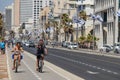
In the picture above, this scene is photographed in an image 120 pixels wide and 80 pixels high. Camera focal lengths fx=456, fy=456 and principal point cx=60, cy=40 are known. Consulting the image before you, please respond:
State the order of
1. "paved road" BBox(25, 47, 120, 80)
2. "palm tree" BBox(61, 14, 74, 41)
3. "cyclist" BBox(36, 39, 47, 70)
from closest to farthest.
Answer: "paved road" BBox(25, 47, 120, 80)
"cyclist" BBox(36, 39, 47, 70)
"palm tree" BBox(61, 14, 74, 41)

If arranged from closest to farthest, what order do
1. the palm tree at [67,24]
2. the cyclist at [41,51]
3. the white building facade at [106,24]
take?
the cyclist at [41,51]
the white building facade at [106,24]
the palm tree at [67,24]

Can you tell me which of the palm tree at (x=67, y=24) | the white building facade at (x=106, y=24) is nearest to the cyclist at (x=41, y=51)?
the white building facade at (x=106, y=24)

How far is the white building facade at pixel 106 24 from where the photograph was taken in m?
96.9

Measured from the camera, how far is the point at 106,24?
106 metres

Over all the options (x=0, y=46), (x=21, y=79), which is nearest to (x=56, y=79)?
(x=21, y=79)

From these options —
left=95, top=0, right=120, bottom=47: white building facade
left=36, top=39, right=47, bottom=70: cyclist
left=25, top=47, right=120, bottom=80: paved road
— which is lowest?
left=25, top=47, right=120, bottom=80: paved road

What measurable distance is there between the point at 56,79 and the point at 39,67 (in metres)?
5.34

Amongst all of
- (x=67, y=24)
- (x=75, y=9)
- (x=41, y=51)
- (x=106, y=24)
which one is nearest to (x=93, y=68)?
(x=41, y=51)

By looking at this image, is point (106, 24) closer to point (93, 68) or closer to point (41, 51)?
point (93, 68)

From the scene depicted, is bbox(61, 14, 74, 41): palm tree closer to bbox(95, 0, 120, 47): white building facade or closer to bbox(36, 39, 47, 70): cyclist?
bbox(95, 0, 120, 47): white building facade

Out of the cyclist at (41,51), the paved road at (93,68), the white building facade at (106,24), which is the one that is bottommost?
the paved road at (93,68)

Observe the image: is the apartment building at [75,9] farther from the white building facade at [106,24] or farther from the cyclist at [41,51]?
the cyclist at [41,51]

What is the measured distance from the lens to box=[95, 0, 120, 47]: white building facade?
96.9 m

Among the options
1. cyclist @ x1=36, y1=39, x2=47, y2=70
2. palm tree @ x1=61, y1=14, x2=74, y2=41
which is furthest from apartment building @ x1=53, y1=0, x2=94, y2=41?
cyclist @ x1=36, y1=39, x2=47, y2=70
